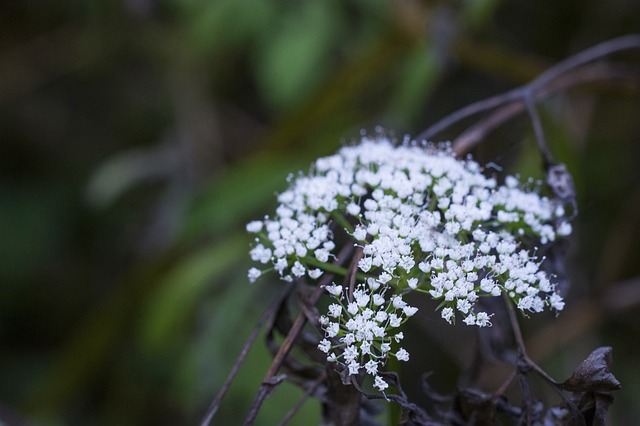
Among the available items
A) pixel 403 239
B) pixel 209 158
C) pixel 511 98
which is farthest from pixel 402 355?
pixel 209 158

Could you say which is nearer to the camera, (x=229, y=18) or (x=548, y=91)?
(x=548, y=91)

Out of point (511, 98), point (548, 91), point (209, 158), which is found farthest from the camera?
point (209, 158)

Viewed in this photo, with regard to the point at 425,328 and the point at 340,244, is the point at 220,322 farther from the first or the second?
the point at 340,244

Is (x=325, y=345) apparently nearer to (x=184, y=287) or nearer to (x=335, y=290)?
(x=335, y=290)

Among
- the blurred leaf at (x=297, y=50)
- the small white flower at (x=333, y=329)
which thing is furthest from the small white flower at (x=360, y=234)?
the blurred leaf at (x=297, y=50)

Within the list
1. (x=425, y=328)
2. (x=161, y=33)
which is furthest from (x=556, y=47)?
(x=161, y=33)

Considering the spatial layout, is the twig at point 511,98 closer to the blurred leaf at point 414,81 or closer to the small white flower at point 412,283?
the small white flower at point 412,283
